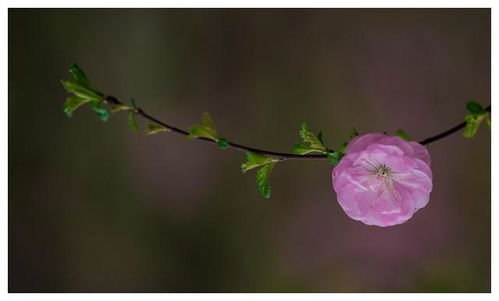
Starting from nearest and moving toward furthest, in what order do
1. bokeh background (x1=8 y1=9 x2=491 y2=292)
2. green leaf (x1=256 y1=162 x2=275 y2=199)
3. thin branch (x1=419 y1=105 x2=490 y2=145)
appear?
1. thin branch (x1=419 y1=105 x2=490 y2=145)
2. green leaf (x1=256 y1=162 x2=275 y2=199)
3. bokeh background (x1=8 y1=9 x2=491 y2=292)

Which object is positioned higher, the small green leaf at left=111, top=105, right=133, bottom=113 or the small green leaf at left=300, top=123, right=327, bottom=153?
the small green leaf at left=111, top=105, right=133, bottom=113

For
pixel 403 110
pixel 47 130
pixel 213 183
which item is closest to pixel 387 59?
pixel 403 110

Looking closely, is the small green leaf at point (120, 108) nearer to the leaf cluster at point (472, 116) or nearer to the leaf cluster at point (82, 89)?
the leaf cluster at point (82, 89)

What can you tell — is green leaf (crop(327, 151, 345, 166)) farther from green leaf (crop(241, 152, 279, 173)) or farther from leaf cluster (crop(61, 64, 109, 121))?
leaf cluster (crop(61, 64, 109, 121))

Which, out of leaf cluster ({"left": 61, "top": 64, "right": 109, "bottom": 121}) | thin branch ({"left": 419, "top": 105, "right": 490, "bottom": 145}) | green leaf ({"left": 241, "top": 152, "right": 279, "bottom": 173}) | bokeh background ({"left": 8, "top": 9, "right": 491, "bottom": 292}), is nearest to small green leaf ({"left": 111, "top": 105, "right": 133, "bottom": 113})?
leaf cluster ({"left": 61, "top": 64, "right": 109, "bottom": 121})

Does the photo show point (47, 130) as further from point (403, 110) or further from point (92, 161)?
point (403, 110)

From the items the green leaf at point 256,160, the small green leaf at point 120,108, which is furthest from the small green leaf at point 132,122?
the green leaf at point 256,160
